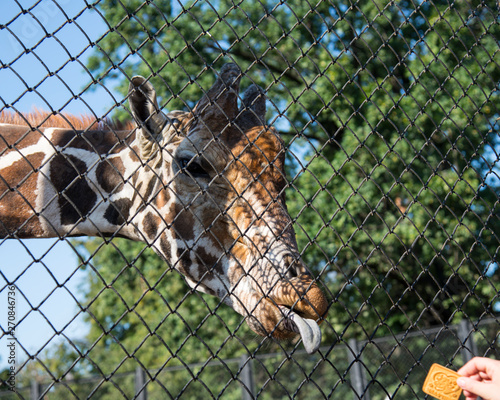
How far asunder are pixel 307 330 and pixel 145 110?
1.62 metres

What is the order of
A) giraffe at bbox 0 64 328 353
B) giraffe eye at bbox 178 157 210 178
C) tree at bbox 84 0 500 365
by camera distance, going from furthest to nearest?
1. tree at bbox 84 0 500 365
2. giraffe eye at bbox 178 157 210 178
3. giraffe at bbox 0 64 328 353

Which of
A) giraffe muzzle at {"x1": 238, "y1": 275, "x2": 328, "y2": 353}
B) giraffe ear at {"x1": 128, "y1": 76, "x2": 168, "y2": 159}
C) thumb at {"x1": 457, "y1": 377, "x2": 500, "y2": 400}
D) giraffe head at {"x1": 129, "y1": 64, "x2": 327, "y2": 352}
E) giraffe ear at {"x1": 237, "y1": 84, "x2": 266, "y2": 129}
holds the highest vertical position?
giraffe ear at {"x1": 237, "y1": 84, "x2": 266, "y2": 129}

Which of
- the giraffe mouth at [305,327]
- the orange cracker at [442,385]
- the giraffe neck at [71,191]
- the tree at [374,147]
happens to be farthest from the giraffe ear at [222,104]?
the tree at [374,147]

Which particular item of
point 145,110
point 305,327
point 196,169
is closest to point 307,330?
point 305,327

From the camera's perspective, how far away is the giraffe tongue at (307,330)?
7.55 ft

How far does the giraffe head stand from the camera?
2.54 metres

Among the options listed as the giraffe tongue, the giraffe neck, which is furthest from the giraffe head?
the giraffe neck

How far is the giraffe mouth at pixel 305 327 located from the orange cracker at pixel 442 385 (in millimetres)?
618

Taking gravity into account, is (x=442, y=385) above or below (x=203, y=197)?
below

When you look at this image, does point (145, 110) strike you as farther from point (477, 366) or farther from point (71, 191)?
point (477, 366)

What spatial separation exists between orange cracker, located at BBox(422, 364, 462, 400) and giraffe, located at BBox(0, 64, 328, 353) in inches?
23.3

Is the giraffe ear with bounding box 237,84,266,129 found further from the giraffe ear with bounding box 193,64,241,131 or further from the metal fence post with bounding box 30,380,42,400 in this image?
the metal fence post with bounding box 30,380,42,400

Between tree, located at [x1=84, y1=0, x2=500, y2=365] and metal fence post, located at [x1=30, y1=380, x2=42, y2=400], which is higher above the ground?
tree, located at [x1=84, y1=0, x2=500, y2=365]

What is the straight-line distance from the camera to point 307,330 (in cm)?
235
